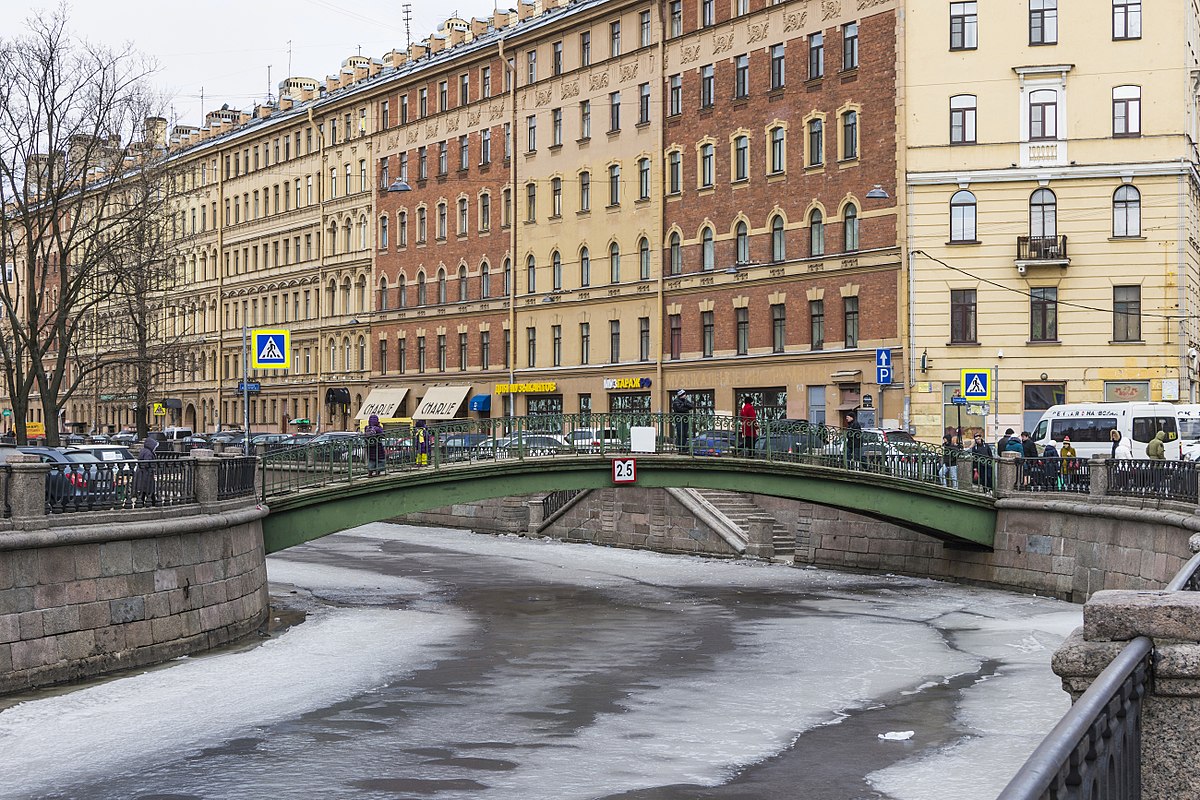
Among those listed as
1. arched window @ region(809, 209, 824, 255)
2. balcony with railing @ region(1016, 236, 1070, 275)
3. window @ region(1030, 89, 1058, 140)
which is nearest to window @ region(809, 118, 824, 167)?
arched window @ region(809, 209, 824, 255)

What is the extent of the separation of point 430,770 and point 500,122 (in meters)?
53.3

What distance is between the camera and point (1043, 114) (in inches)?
1848

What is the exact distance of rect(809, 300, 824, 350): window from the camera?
51438 mm

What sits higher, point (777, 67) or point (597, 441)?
point (777, 67)

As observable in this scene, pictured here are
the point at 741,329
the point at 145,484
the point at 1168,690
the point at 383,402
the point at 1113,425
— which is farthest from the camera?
the point at 383,402

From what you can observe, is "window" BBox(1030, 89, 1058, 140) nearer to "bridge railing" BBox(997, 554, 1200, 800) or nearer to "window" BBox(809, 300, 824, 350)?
"window" BBox(809, 300, 824, 350)

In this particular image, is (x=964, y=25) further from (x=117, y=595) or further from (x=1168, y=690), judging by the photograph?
(x=1168, y=690)

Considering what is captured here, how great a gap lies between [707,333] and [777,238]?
474cm

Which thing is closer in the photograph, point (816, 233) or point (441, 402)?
point (816, 233)

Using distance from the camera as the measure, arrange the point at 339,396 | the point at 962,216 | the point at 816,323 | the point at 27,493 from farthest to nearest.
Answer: the point at 339,396
the point at 816,323
the point at 962,216
the point at 27,493

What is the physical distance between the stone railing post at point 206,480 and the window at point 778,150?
31.0 m

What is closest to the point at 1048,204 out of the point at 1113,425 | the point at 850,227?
the point at 850,227

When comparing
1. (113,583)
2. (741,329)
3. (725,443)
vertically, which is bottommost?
(113,583)

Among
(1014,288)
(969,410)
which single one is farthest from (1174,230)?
(969,410)
